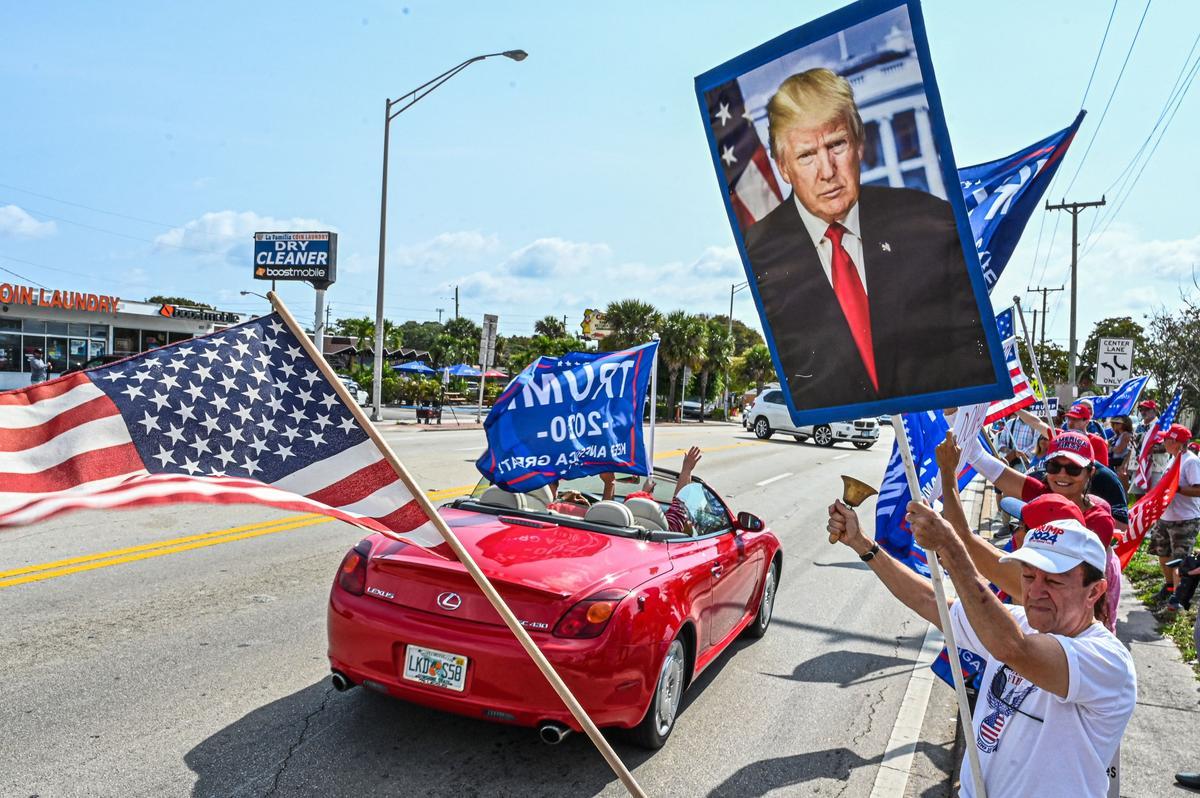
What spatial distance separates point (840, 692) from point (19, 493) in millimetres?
4990

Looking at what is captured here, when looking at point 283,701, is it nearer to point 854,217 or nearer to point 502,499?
point 502,499

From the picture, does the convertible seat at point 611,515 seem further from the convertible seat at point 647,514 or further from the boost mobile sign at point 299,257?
the boost mobile sign at point 299,257

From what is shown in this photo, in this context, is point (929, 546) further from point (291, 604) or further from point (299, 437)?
point (291, 604)

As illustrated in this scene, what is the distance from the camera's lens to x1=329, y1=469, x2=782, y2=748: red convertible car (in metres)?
4.08

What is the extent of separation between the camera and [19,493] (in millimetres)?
2354

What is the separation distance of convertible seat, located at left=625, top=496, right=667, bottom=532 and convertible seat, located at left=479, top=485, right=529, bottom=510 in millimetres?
698

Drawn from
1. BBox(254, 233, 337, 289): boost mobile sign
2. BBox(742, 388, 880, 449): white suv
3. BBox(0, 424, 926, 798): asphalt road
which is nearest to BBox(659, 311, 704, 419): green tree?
BBox(742, 388, 880, 449): white suv

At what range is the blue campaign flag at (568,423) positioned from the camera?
612 cm

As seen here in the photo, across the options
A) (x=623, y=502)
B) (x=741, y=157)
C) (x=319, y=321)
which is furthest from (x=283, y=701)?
(x=319, y=321)

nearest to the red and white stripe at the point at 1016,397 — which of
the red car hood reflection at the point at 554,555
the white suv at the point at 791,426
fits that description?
the red car hood reflection at the point at 554,555

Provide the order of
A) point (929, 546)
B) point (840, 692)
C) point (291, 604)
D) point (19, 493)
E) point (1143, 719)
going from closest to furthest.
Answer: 1. point (19, 493)
2. point (929, 546)
3. point (1143, 719)
4. point (840, 692)
5. point (291, 604)

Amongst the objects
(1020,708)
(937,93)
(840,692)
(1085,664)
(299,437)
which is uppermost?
(937,93)

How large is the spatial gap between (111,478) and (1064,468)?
14.4 feet

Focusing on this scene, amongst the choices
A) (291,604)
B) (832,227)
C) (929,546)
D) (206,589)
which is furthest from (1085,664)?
(206,589)
